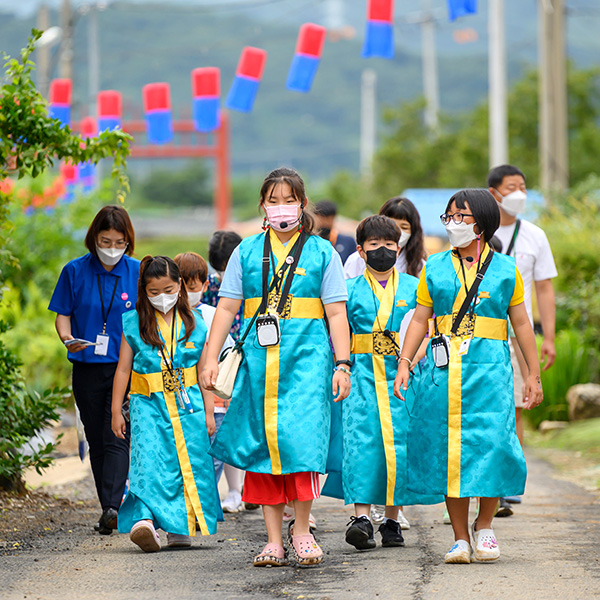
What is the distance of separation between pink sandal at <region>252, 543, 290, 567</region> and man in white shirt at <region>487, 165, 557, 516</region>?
7.12ft

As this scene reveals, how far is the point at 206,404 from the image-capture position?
19.3 ft

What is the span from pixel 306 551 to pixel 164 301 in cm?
154

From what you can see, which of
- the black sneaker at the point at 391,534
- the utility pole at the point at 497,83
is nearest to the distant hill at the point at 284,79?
the utility pole at the point at 497,83

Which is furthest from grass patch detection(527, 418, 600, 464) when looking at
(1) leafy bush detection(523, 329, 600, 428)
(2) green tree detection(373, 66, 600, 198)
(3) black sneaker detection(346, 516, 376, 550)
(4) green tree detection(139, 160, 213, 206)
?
(4) green tree detection(139, 160, 213, 206)

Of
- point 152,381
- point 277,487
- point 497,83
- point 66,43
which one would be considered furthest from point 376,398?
point 66,43

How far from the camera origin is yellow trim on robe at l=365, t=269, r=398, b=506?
5734mm

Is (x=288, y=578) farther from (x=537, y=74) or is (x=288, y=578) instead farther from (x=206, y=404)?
(x=537, y=74)

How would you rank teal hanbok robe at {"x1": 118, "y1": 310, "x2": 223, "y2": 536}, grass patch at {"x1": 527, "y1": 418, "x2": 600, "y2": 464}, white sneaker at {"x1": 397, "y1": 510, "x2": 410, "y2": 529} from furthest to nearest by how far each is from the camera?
grass patch at {"x1": 527, "y1": 418, "x2": 600, "y2": 464} < white sneaker at {"x1": 397, "y1": 510, "x2": 410, "y2": 529} < teal hanbok robe at {"x1": 118, "y1": 310, "x2": 223, "y2": 536}

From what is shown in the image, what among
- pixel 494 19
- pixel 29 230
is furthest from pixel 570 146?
pixel 29 230

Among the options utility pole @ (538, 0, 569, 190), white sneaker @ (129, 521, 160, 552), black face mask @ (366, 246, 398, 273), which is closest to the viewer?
white sneaker @ (129, 521, 160, 552)

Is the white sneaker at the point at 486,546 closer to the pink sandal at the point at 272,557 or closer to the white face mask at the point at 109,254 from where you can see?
the pink sandal at the point at 272,557

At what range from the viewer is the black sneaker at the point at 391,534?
5758 mm

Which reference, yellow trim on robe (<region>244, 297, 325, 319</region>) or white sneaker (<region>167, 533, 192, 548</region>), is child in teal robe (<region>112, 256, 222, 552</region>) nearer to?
white sneaker (<region>167, 533, 192, 548</region>)

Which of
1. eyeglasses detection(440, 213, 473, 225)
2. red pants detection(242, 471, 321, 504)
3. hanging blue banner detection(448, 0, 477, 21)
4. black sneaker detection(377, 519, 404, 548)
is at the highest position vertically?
hanging blue banner detection(448, 0, 477, 21)
